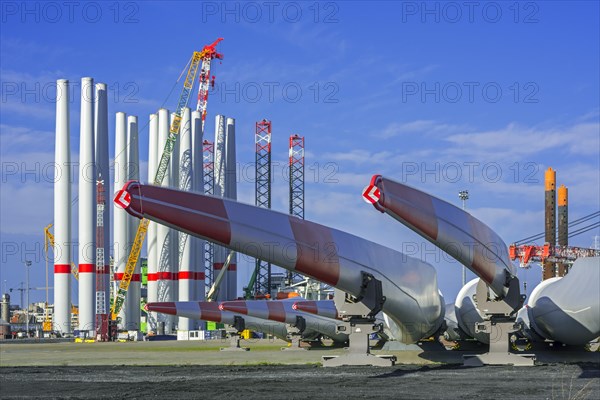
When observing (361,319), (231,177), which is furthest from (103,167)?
(361,319)

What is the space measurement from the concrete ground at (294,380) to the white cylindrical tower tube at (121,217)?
51.3m

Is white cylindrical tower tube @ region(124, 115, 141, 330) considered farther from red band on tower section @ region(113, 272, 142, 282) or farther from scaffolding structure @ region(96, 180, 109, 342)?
scaffolding structure @ region(96, 180, 109, 342)

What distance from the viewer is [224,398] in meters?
17.0

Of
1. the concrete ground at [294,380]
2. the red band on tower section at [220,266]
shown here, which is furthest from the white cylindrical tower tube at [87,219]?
the concrete ground at [294,380]

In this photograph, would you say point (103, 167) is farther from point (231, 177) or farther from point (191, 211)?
point (191, 211)

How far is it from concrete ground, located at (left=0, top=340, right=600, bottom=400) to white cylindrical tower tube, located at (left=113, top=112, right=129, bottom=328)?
51326 millimetres

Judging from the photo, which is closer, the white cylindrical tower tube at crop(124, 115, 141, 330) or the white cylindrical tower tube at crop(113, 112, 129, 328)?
the white cylindrical tower tube at crop(113, 112, 129, 328)

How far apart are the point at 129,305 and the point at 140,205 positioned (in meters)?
68.2

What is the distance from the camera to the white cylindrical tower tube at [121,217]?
8169 cm

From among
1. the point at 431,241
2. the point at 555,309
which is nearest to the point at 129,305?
the point at 555,309

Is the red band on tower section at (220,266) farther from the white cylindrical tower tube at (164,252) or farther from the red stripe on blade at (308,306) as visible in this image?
the red stripe on blade at (308,306)

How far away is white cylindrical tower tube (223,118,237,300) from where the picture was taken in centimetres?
9794

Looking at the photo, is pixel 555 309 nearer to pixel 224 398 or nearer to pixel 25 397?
pixel 224 398

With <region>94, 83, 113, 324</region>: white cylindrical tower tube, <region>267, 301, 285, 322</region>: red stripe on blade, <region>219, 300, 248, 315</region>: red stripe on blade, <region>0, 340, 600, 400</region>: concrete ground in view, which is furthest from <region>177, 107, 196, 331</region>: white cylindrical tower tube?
<region>0, 340, 600, 400</region>: concrete ground
